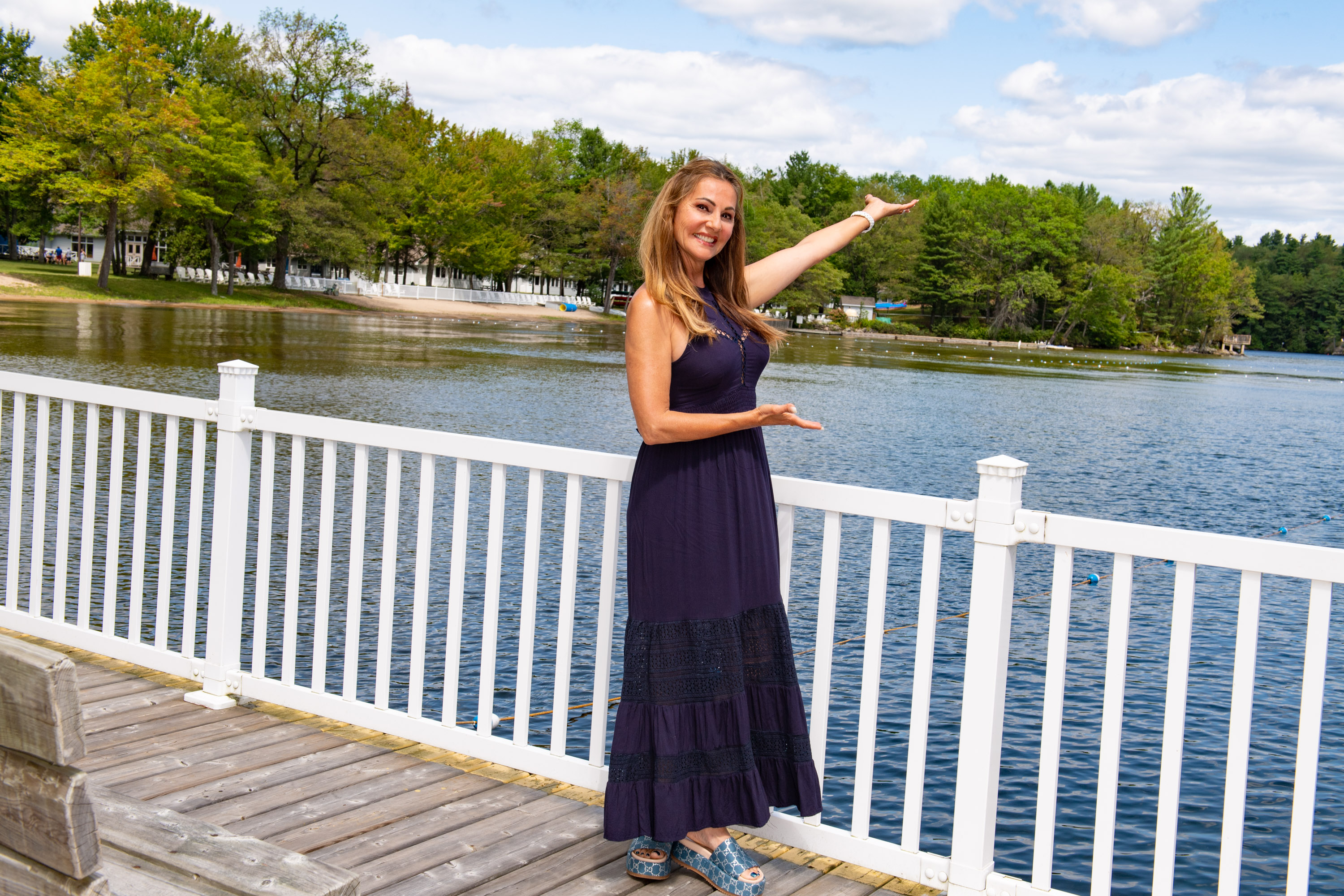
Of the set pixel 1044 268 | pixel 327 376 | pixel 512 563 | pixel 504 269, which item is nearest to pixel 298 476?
pixel 512 563

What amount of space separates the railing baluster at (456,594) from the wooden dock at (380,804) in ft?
0.64

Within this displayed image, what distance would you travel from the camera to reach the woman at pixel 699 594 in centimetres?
288

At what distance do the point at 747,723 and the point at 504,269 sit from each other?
241ft

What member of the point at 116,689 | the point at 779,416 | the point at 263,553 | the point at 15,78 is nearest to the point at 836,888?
the point at 779,416

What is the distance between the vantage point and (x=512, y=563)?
10.5 metres

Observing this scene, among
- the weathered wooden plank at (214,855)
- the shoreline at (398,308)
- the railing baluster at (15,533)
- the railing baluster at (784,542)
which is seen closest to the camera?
the weathered wooden plank at (214,855)

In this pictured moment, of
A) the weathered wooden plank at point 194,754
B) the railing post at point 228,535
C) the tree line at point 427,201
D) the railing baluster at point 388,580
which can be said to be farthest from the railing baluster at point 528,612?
the tree line at point 427,201

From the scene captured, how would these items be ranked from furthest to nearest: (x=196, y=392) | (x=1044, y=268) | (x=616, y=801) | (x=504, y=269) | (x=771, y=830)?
(x=1044, y=268)
(x=504, y=269)
(x=196, y=392)
(x=771, y=830)
(x=616, y=801)

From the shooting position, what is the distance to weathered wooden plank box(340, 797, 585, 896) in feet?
9.60

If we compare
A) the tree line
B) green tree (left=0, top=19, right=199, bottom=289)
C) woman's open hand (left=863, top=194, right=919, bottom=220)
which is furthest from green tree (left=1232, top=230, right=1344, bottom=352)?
woman's open hand (left=863, top=194, right=919, bottom=220)

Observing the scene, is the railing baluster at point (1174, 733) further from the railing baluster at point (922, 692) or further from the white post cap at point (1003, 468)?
the railing baluster at point (922, 692)

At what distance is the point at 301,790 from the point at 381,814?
298mm

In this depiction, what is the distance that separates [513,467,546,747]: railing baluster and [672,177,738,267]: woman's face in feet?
2.99

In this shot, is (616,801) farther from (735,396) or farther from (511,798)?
(735,396)
